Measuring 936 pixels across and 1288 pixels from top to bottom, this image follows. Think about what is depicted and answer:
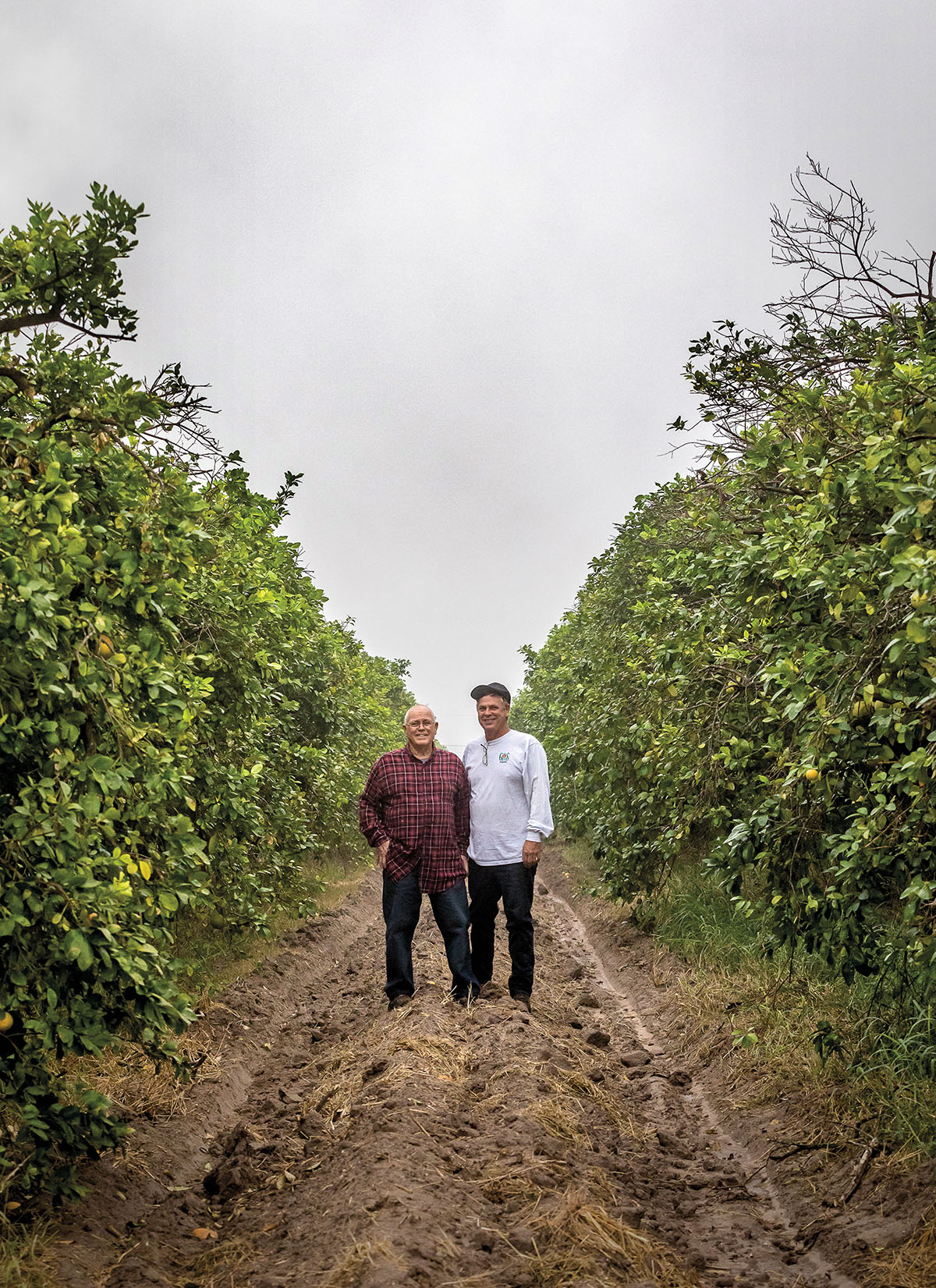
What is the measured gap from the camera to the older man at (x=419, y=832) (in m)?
6.58

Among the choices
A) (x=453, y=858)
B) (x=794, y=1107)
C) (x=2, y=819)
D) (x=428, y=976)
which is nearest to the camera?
(x=2, y=819)

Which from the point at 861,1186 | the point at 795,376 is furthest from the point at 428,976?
the point at 795,376

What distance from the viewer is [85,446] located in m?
3.80

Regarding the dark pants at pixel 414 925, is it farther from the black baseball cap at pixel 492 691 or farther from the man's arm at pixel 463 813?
the black baseball cap at pixel 492 691

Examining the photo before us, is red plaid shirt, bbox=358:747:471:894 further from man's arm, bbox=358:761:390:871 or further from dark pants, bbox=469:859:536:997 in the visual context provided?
dark pants, bbox=469:859:536:997

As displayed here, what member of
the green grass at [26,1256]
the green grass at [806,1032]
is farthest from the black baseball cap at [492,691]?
the green grass at [26,1256]

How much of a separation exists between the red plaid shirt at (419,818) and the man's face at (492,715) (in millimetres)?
316

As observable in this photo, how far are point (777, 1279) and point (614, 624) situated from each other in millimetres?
10501

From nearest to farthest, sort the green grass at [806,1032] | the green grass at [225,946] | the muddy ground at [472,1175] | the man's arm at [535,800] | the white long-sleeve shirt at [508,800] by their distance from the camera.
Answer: the muddy ground at [472,1175] < the green grass at [806,1032] < the man's arm at [535,800] < the white long-sleeve shirt at [508,800] < the green grass at [225,946]

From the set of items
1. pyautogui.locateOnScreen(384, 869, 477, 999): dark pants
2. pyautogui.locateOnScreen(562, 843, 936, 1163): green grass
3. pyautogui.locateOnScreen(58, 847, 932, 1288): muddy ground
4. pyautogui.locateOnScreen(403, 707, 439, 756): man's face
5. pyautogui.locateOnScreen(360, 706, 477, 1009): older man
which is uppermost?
pyautogui.locateOnScreen(403, 707, 439, 756): man's face

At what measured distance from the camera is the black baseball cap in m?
6.88

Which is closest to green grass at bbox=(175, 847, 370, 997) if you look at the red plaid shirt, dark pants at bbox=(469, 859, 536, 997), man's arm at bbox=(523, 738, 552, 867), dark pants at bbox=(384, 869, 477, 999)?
dark pants at bbox=(384, 869, 477, 999)

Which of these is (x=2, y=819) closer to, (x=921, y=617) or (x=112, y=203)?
→ (x=112, y=203)

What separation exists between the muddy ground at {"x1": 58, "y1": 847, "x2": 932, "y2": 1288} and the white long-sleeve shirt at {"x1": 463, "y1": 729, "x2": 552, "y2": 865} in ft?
3.39
